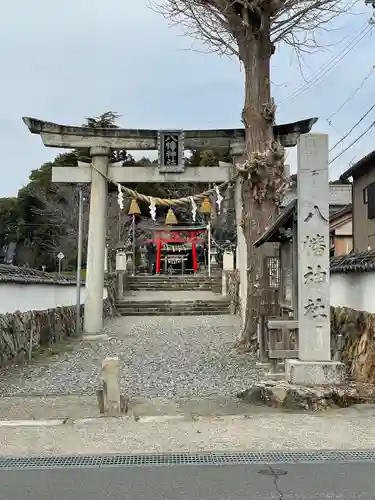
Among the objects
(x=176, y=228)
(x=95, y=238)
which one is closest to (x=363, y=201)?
(x=95, y=238)

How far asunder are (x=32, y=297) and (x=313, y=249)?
310 inches

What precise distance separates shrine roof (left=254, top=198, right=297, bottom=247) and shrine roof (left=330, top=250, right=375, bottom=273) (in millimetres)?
1195

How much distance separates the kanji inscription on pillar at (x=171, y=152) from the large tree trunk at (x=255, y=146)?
249cm

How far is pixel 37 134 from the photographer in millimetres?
16672

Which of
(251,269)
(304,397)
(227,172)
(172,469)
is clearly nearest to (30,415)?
(172,469)

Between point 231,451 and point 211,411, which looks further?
point 211,411

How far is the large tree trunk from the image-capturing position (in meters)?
14.0

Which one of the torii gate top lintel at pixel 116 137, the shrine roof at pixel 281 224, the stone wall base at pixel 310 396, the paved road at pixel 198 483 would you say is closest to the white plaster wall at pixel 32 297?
the torii gate top lintel at pixel 116 137

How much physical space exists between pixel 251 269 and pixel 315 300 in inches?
217

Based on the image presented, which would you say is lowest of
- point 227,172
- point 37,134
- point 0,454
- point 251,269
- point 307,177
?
point 0,454

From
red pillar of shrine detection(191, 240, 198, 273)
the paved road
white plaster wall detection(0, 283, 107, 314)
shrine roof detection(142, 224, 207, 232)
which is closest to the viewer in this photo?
the paved road

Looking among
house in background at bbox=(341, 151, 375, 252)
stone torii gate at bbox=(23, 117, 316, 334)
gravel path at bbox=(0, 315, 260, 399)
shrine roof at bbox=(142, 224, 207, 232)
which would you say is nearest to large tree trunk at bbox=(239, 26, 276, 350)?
gravel path at bbox=(0, 315, 260, 399)

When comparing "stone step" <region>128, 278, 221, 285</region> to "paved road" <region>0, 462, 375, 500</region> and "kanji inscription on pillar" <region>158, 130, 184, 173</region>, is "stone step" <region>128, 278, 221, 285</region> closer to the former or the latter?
"kanji inscription on pillar" <region>158, 130, 184, 173</region>

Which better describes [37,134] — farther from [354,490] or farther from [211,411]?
[354,490]
